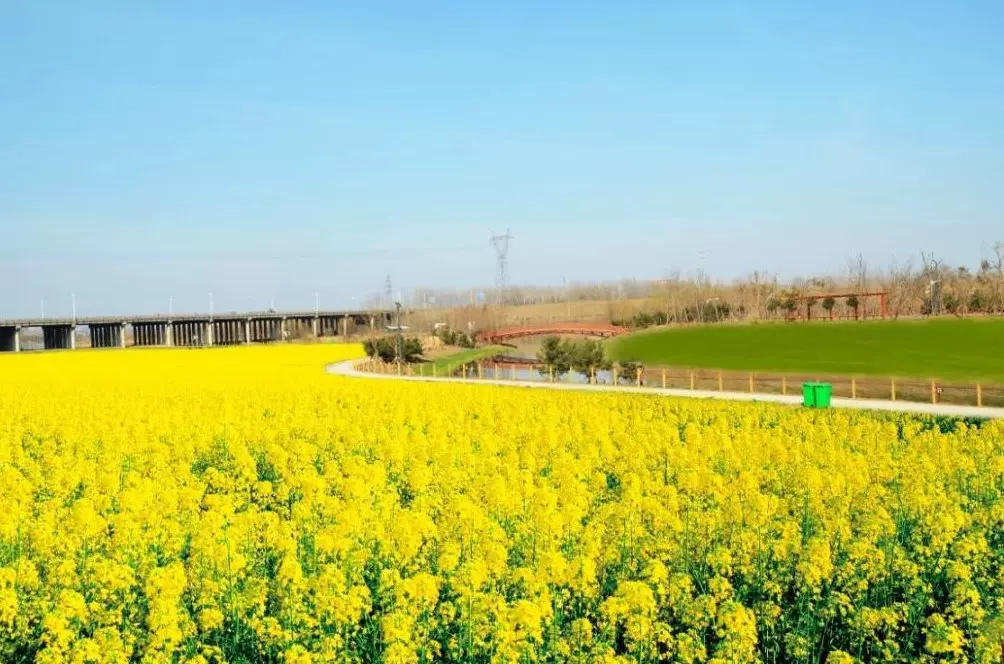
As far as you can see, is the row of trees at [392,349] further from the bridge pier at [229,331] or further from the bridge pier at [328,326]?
the bridge pier at [328,326]

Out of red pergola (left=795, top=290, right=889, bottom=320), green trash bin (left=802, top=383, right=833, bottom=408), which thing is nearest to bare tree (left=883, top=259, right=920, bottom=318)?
red pergola (left=795, top=290, right=889, bottom=320)

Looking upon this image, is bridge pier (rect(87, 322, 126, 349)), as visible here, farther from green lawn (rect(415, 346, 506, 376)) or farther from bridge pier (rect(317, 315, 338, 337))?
green lawn (rect(415, 346, 506, 376))

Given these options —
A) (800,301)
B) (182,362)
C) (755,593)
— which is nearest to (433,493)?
(755,593)

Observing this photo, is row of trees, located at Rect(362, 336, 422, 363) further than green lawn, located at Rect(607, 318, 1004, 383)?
Yes

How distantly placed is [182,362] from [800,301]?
2705 inches

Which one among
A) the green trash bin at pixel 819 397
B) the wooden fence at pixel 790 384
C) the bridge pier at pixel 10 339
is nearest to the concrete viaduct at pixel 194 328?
the bridge pier at pixel 10 339

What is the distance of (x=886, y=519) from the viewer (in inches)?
441

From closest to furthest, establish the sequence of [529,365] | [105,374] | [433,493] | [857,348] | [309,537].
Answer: [309,537], [433,493], [105,374], [857,348], [529,365]

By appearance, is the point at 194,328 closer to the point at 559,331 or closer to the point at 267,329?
the point at 267,329

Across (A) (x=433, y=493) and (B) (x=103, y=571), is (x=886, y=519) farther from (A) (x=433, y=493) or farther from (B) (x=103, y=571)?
(B) (x=103, y=571)

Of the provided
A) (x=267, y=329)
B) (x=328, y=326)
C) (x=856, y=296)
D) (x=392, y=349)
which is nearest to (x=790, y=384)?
(x=392, y=349)

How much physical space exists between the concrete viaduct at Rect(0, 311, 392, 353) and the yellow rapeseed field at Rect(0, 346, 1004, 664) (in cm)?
12021

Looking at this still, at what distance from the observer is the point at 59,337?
132750 millimetres

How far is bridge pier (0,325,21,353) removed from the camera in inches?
4803
